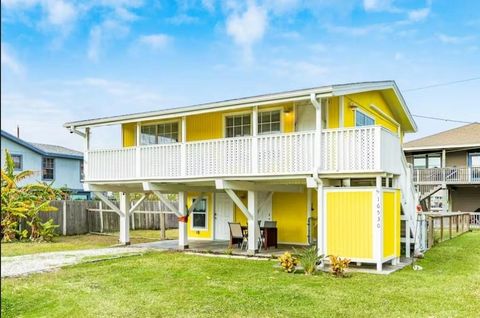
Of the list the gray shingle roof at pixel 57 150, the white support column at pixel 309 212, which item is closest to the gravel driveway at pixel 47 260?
the white support column at pixel 309 212

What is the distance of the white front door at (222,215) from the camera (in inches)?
671

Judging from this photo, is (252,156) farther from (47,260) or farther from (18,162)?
(18,162)

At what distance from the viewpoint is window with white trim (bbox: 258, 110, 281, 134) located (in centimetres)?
1414

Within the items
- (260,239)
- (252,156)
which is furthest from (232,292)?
(260,239)

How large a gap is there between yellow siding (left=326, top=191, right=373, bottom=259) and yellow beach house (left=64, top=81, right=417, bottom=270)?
0.02 metres

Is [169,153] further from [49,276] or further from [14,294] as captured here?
[14,294]

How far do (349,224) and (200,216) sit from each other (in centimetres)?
840

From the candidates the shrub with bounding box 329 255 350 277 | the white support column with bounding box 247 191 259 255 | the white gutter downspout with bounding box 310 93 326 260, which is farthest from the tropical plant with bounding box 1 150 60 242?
the shrub with bounding box 329 255 350 277

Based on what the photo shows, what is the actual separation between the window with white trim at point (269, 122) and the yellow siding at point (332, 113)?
5.16 feet

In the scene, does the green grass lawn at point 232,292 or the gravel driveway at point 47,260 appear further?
the gravel driveway at point 47,260

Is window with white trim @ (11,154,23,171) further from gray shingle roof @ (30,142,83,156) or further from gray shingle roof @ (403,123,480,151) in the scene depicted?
gray shingle roof @ (403,123,480,151)

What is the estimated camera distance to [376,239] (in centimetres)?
1028

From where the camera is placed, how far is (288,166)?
38.0 ft

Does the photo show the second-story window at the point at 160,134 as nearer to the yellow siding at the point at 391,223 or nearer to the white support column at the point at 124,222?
the white support column at the point at 124,222
